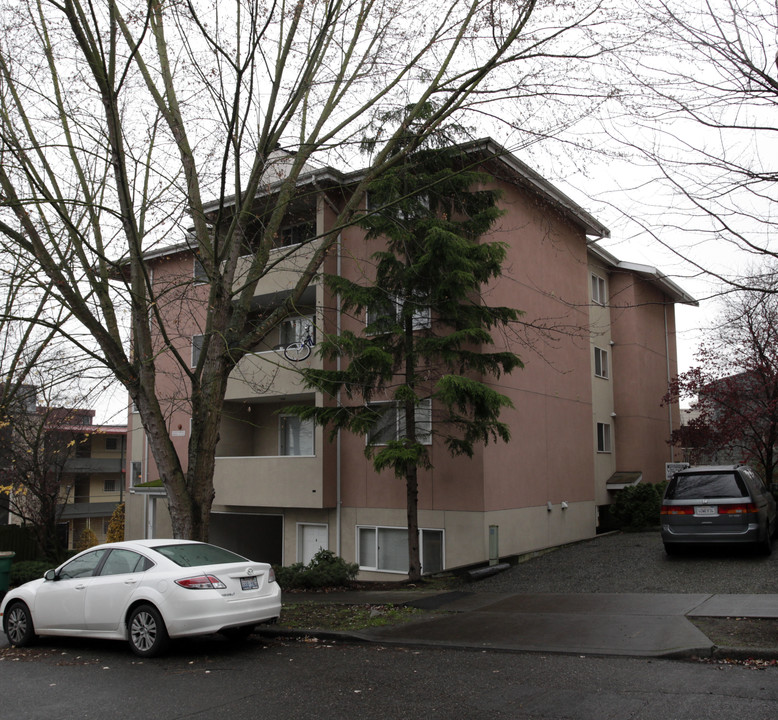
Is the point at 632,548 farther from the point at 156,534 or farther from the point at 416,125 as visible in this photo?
the point at 156,534

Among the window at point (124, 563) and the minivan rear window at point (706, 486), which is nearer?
the window at point (124, 563)

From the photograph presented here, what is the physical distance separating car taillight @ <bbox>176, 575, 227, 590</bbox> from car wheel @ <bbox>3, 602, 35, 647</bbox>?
291 centimetres

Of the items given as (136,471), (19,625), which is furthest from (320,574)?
(136,471)

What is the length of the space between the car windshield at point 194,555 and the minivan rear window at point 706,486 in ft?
28.3

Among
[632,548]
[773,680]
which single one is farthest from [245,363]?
[773,680]

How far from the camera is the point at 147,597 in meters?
8.91

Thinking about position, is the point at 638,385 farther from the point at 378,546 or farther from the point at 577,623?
the point at 577,623

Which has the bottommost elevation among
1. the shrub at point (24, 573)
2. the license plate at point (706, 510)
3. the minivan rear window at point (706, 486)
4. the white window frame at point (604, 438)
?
the shrub at point (24, 573)

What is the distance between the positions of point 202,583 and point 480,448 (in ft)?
27.4

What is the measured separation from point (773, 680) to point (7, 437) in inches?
965

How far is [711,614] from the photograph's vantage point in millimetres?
9391

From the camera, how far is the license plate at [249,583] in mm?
9258

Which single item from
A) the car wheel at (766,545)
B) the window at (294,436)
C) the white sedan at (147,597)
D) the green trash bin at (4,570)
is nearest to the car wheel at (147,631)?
the white sedan at (147,597)

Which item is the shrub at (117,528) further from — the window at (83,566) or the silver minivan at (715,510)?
the silver minivan at (715,510)
